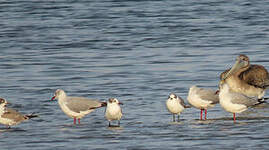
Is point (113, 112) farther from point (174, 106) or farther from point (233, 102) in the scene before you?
point (233, 102)

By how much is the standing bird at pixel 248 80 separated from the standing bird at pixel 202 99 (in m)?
2.40

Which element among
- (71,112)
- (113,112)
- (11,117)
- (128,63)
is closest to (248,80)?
(113,112)

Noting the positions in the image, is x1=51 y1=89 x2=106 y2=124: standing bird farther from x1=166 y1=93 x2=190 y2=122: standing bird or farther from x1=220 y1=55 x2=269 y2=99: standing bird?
x1=220 y1=55 x2=269 y2=99: standing bird

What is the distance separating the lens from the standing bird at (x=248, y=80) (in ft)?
58.9

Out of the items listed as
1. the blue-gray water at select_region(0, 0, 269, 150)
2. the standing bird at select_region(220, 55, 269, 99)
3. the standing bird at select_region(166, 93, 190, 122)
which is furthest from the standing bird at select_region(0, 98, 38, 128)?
the standing bird at select_region(220, 55, 269, 99)

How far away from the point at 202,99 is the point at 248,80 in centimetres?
299

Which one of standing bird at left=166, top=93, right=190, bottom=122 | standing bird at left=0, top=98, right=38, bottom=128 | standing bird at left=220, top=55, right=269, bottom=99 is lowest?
standing bird at left=0, top=98, right=38, bottom=128

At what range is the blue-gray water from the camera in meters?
13.5

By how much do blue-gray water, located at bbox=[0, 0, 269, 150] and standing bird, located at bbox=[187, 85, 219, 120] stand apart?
29cm

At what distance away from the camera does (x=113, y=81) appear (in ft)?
65.8

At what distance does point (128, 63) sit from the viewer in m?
23.0

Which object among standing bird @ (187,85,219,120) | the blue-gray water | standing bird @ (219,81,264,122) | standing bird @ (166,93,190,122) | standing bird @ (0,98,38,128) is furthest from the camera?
standing bird @ (187,85,219,120)

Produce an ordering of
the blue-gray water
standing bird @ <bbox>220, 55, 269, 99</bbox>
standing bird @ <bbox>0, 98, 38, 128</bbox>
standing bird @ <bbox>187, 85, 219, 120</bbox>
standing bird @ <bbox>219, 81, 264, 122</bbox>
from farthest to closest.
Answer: standing bird @ <bbox>220, 55, 269, 99</bbox> < standing bird @ <bbox>187, 85, 219, 120</bbox> < standing bird @ <bbox>219, 81, 264, 122</bbox> < standing bird @ <bbox>0, 98, 38, 128</bbox> < the blue-gray water

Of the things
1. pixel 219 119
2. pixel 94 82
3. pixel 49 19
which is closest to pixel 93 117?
pixel 219 119
